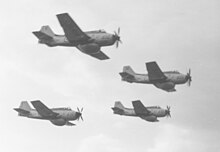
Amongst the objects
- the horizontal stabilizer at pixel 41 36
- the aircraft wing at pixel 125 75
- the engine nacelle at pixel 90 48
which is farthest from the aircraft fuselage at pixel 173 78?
the horizontal stabilizer at pixel 41 36

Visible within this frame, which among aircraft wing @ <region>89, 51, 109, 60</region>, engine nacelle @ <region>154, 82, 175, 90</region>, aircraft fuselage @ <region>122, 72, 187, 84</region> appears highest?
aircraft wing @ <region>89, 51, 109, 60</region>

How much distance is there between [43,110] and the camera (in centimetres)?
9319

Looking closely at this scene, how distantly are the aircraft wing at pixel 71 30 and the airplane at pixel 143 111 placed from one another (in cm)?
2675

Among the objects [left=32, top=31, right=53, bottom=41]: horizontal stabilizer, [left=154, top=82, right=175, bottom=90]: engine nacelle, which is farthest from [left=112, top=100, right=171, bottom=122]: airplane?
[left=32, top=31, right=53, bottom=41]: horizontal stabilizer

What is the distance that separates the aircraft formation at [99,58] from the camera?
255 ft

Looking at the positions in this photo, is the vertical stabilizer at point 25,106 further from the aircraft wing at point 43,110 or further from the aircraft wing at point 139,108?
the aircraft wing at point 139,108

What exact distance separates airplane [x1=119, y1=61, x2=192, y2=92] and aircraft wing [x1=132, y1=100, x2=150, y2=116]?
20.2 feet

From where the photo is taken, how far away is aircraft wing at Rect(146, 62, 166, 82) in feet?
289

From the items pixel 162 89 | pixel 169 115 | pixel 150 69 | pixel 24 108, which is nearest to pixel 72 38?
pixel 150 69

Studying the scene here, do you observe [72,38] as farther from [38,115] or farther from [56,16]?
[38,115]

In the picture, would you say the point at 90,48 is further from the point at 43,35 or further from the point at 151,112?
the point at 151,112

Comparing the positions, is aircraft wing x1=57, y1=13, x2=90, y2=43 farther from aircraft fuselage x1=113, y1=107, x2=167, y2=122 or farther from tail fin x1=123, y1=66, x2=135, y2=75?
aircraft fuselage x1=113, y1=107, x2=167, y2=122

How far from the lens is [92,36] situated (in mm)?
78438

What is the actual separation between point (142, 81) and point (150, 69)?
6580mm
